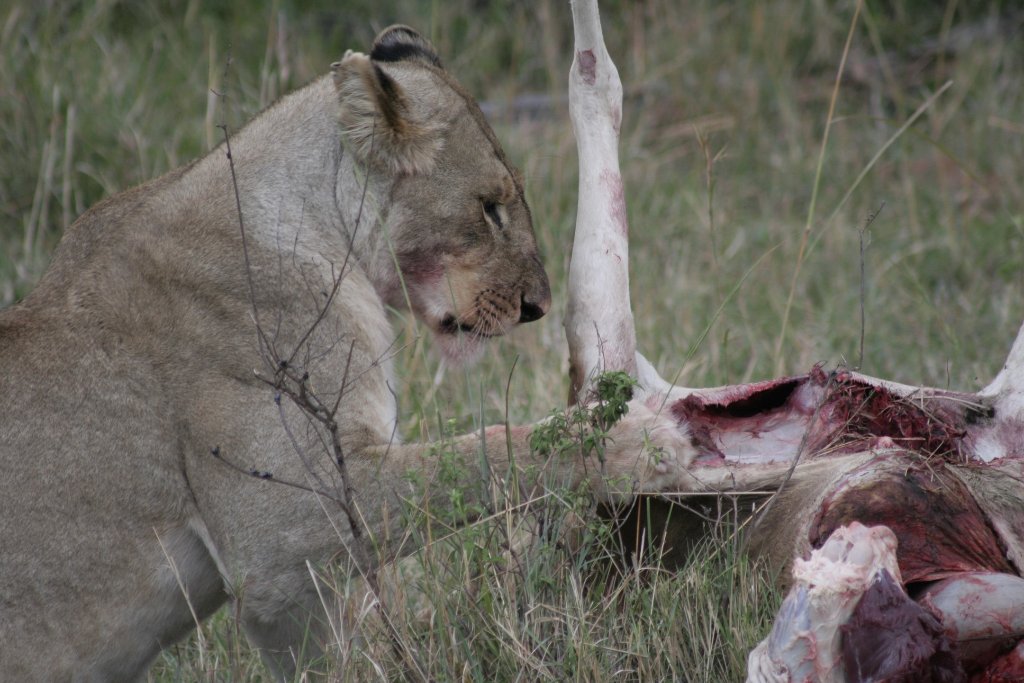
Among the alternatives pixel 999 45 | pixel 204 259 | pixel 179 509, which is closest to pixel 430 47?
pixel 204 259

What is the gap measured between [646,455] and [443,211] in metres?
0.85

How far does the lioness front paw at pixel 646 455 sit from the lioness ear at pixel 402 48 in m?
1.21

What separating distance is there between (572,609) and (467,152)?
49.1 inches

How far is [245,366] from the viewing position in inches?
118

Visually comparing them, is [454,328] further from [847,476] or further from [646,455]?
[847,476]

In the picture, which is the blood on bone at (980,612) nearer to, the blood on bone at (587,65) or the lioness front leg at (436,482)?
the lioness front leg at (436,482)

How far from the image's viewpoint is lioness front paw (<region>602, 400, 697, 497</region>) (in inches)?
107

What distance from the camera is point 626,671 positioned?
2.51 m

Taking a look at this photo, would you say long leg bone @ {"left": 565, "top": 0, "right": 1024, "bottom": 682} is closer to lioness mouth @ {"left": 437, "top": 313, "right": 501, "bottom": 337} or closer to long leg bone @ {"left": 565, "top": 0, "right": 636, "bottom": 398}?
long leg bone @ {"left": 565, "top": 0, "right": 636, "bottom": 398}

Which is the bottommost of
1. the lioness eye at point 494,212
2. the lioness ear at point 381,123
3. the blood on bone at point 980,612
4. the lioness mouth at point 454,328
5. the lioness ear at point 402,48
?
the blood on bone at point 980,612

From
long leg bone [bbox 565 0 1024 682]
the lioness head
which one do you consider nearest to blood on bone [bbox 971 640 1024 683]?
long leg bone [bbox 565 0 1024 682]

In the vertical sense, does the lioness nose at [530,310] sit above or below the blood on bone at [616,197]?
below

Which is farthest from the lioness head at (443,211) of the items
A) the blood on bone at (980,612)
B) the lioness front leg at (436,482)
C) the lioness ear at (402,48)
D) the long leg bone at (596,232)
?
the blood on bone at (980,612)

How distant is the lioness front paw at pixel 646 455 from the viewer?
2.72 metres
